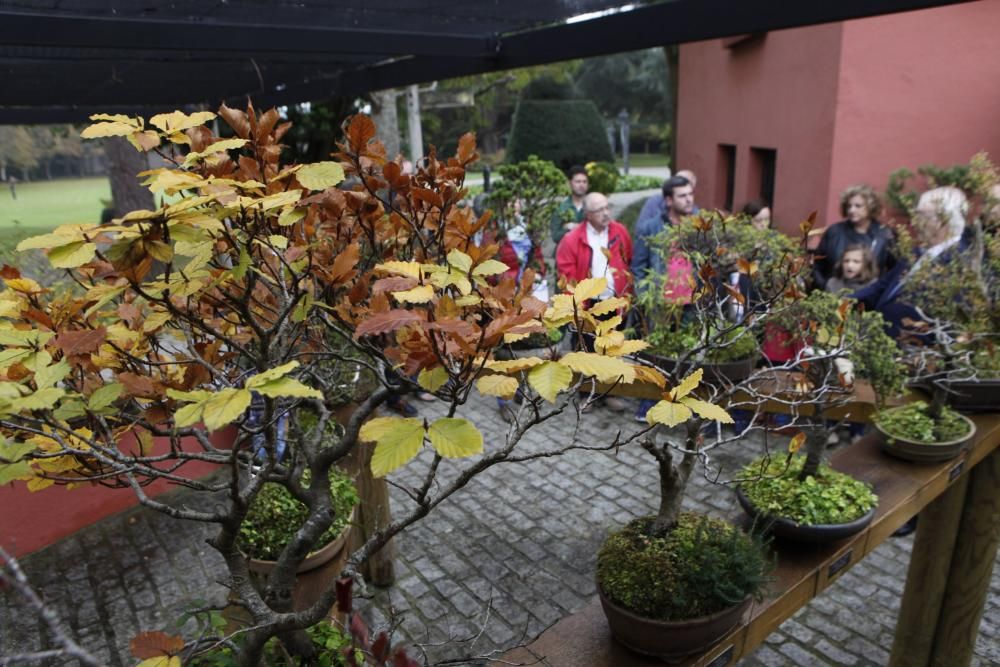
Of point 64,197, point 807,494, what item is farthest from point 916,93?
point 64,197

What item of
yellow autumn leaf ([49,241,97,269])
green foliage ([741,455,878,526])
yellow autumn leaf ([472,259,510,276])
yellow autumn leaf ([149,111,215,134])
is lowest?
green foliage ([741,455,878,526])

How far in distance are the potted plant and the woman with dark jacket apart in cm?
319

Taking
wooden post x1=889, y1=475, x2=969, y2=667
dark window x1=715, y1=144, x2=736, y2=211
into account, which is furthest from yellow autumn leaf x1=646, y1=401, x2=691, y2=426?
dark window x1=715, y1=144, x2=736, y2=211

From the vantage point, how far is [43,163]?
17.9 metres

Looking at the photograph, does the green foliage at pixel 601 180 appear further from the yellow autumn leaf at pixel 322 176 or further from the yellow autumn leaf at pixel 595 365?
the yellow autumn leaf at pixel 595 365

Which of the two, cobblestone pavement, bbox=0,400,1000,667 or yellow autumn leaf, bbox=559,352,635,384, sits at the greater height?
yellow autumn leaf, bbox=559,352,635,384

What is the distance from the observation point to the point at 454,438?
1240 millimetres

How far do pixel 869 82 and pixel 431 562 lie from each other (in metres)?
7.74

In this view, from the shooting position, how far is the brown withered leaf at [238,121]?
1571 mm

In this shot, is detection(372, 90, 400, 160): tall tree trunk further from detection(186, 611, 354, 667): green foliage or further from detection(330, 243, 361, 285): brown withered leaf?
detection(330, 243, 361, 285): brown withered leaf

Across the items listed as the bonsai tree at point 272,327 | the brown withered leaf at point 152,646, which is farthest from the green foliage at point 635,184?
the brown withered leaf at point 152,646

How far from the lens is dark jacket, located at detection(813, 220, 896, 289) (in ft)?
20.1

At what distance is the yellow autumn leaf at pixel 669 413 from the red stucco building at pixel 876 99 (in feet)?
26.1

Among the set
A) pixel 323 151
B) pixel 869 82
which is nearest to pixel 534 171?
pixel 869 82
